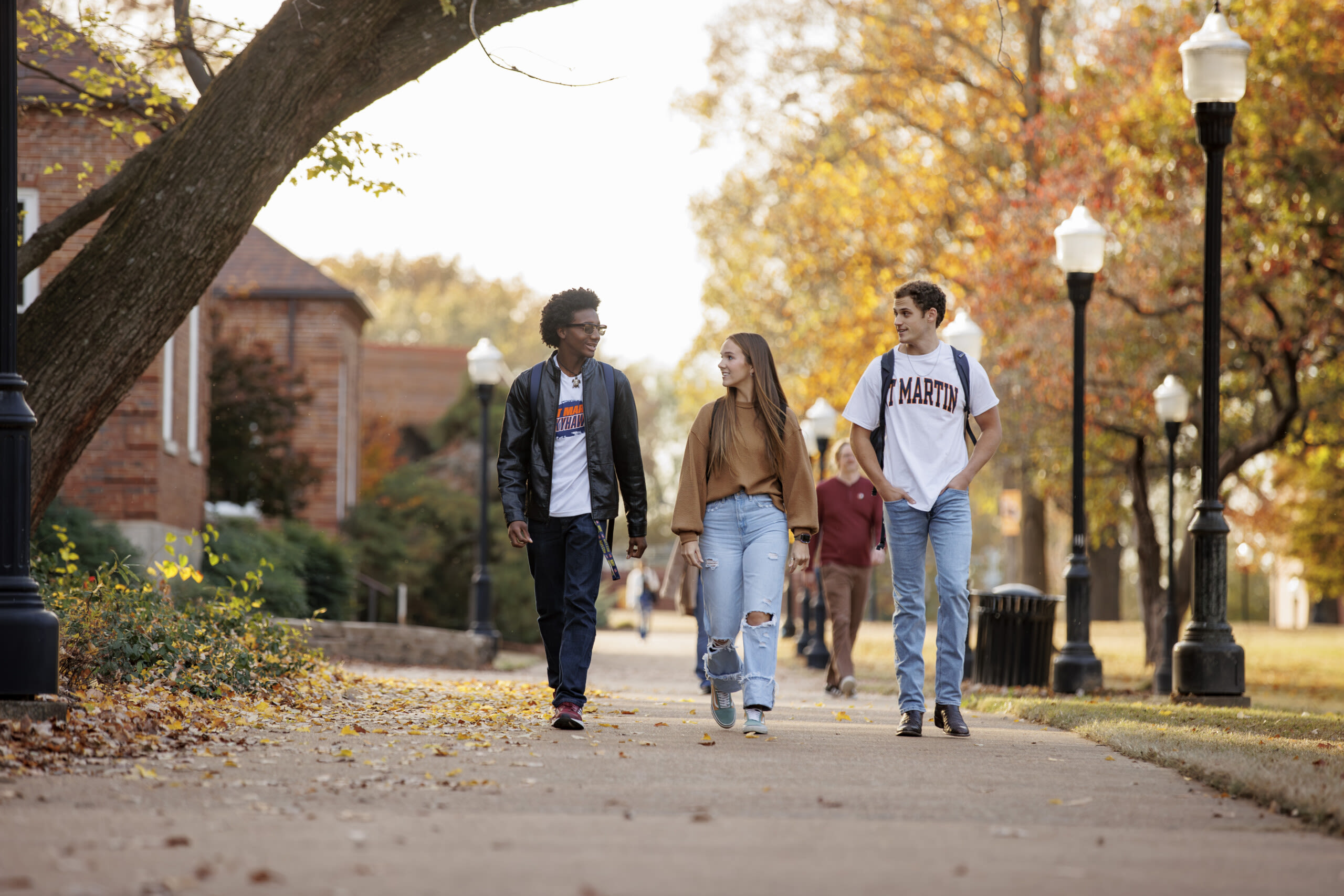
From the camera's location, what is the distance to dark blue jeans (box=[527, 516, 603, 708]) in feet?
24.5

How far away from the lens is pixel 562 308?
762 centimetres

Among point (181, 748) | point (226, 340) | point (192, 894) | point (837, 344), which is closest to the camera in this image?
point (192, 894)

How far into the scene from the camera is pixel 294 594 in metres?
18.9

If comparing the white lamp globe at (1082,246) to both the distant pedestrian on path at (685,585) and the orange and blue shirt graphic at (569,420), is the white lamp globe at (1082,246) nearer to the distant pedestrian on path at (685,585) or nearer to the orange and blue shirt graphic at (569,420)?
the distant pedestrian on path at (685,585)

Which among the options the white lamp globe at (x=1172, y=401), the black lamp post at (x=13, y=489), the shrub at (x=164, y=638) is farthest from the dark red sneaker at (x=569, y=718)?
the white lamp globe at (x=1172, y=401)

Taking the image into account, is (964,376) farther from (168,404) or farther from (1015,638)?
(168,404)

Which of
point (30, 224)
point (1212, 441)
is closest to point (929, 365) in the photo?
point (1212, 441)

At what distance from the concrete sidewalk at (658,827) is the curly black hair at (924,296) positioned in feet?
6.92

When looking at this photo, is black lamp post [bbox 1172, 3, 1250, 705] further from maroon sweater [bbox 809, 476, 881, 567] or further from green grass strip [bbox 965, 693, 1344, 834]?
maroon sweater [bbox 809, 476, 881, 567]

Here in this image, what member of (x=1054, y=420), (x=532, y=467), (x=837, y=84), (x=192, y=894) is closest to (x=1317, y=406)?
(x=1054, y=420)

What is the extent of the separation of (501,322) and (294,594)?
4869 centimetres

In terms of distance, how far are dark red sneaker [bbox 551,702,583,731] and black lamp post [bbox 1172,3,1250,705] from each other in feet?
15.3

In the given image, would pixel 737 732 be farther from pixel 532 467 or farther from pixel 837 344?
pixel 837 344

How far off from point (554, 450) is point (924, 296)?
1938 mm
